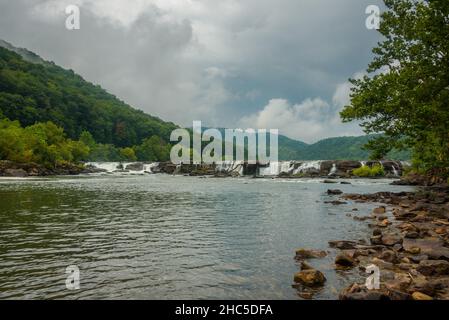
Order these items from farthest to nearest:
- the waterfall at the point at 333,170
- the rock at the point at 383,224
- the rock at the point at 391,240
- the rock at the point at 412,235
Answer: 1. the waterfall at the point at 333,170
2. the rock at the point at 383,224
3. the rock at the point at 412,235
4. the rock at the point at 391,240

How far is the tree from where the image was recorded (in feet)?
82.7

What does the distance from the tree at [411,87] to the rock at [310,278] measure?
67.6 ft

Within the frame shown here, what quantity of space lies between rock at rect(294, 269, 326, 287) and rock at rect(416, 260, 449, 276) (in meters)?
3.39

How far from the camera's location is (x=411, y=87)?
2834 centimetres

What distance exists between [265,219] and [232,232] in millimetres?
5250

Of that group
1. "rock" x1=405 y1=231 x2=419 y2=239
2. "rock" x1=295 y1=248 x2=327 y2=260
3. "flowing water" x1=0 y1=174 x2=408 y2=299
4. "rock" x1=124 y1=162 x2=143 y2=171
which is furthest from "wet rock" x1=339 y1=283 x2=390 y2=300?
"rock" x1=124 y1=162 x2=143 y2=171

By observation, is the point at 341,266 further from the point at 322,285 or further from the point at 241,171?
the point at 241,171

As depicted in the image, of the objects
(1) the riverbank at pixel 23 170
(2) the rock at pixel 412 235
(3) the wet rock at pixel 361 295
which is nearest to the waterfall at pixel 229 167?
(1) the riverbank at pixel 23 170

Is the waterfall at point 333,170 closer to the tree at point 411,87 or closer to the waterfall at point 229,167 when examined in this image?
the waterfall at point 229,167

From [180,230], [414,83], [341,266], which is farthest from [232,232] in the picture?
[414,83]

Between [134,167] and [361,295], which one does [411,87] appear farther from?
[134,167]

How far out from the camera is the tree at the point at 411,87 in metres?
25.2

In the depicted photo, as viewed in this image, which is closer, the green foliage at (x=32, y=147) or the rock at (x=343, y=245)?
the rock at (x=343, y=245)

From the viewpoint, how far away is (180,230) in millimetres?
19250
